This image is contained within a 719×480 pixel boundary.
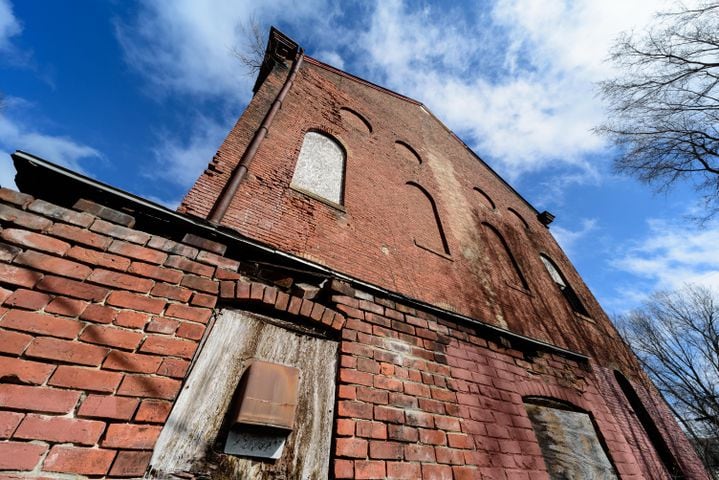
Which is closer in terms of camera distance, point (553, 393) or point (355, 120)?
point (553, 393)

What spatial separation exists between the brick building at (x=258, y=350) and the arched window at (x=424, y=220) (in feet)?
1.85

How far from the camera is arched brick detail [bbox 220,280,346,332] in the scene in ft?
7.27

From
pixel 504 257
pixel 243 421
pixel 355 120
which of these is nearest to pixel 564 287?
pixel 504 257

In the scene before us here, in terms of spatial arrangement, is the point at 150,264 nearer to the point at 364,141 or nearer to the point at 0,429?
the point at 0,429

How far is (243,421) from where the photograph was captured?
183 cm

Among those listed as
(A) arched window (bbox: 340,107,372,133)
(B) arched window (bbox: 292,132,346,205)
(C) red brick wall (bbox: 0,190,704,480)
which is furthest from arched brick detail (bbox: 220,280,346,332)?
(A) arched window (bbox: 340,107,372,133)

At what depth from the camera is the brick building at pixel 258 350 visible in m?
1.51

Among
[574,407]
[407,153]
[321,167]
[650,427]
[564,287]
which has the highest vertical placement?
[407,153]

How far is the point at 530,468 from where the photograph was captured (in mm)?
2721

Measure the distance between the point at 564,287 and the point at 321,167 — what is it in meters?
7.63

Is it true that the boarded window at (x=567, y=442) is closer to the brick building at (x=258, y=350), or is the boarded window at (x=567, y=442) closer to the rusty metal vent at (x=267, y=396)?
the brick building at (x=258, y=350)

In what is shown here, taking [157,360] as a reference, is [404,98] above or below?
above

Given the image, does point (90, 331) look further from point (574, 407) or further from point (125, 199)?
point (574, 407)

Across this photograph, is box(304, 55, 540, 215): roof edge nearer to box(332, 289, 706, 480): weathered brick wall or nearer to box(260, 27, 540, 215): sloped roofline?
box(260, 27, 540, 215): sloped roofline
